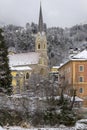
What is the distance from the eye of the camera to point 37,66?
6068 inches

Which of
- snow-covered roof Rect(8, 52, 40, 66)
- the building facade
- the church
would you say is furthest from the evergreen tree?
snow-covered roof Rect(8, 52, 40, 66)

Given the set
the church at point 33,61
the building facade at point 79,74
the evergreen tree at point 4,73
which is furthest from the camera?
the church at point 33,61

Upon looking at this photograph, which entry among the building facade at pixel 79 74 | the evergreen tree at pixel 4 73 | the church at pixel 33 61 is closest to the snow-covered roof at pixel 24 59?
the church at pixel 33 61

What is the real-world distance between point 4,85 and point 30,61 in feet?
370

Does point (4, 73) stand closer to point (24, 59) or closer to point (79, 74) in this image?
point (79, 74)

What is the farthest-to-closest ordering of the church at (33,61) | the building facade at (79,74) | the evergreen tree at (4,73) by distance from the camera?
the church at (33,61), the building facade at (79,74), the evergreen tree at (4,73)

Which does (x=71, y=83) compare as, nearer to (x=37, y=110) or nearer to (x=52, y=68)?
(x=37, y=110)

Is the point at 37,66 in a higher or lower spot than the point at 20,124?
higher

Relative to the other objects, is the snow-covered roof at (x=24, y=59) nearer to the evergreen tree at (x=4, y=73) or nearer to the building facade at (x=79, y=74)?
the building facade at (x=79, y=74)

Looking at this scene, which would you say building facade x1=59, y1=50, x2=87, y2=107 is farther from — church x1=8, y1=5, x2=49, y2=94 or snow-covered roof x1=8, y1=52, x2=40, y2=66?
snow-covered roof x1=8, y1=52, x2=40, y2=66

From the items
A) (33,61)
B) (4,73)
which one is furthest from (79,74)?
(33,61)

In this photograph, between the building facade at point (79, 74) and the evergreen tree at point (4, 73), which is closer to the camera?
the evergreen tree at point (4, 73)

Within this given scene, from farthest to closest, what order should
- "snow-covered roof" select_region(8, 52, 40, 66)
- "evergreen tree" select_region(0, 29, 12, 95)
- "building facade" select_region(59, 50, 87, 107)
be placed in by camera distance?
"snow-covered roof" select_region(8, 52, 40, 66) → "building facade" select_region(59, 50, 87, 107) → "evergreen tree" select_region(0, 29, 12, 95)

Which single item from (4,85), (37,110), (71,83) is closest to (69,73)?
(71,83)
